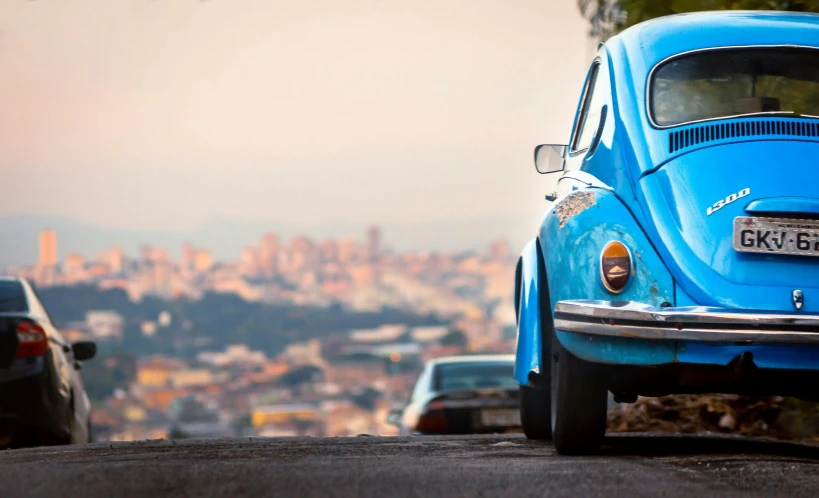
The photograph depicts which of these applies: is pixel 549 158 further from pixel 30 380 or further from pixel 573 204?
pixel 30 380

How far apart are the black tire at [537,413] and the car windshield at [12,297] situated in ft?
12.4

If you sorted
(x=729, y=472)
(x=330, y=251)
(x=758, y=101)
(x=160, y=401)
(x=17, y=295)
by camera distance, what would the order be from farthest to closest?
(x=330, y=251)
(x=160, y=401)
(x=17, y=295)
(x=758, y=101)
(x=729, y=472)

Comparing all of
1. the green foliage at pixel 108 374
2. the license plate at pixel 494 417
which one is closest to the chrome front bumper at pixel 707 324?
the license plate at pixel 494 417

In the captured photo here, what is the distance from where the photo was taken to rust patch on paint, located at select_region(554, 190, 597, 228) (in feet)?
23.1

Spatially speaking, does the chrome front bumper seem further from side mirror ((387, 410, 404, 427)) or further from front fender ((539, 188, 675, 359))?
side mirror ((387, 410, 404, 427))

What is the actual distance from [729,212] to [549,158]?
2.47 meters

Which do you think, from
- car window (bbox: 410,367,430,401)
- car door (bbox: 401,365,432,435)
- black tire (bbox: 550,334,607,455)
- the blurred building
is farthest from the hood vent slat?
the blurred building

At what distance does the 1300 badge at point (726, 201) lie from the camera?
6.63 metres

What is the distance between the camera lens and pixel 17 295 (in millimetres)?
10859

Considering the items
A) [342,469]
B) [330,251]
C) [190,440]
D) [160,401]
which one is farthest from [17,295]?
[330,251]

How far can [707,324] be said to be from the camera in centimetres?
632

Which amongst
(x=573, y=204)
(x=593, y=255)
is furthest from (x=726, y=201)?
(x=573, y=204)

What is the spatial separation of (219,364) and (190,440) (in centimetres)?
7644

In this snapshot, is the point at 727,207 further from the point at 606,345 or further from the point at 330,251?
the point at 330,251
